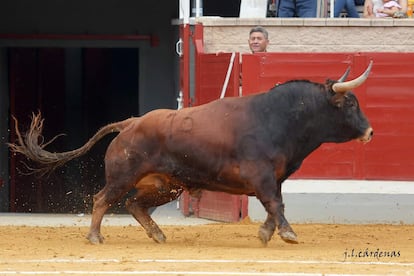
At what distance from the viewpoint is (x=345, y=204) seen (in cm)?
1327

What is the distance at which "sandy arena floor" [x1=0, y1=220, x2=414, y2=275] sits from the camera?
8977mm

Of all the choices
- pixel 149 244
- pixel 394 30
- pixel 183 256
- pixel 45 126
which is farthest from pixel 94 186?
pixel 183 256

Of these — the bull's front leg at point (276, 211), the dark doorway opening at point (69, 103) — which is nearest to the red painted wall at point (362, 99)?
the bull's front leg at point (276, 211)

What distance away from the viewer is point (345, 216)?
43.5ft

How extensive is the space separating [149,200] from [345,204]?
2817 millimetres

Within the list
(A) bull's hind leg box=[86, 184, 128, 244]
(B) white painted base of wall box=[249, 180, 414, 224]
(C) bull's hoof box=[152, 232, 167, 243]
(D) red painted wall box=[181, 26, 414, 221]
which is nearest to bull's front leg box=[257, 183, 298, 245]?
(C) bull's hoof box=[152, 232, 167, 243]

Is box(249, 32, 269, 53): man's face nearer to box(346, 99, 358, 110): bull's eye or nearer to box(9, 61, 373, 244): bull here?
box(9, 61, 373, 244): bull

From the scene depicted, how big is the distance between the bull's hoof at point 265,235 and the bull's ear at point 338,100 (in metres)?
1.21

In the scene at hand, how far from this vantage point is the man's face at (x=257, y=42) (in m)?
13.1

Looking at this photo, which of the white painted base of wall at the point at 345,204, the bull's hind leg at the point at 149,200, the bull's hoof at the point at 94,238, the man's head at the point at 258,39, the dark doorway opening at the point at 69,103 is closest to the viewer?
the bull's hoof at the point at 94,238

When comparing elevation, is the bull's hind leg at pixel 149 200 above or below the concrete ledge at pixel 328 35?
below

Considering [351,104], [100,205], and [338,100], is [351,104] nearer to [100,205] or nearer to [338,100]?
[338,100]

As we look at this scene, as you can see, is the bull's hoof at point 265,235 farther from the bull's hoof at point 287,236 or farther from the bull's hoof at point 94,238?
the bull's hoof at point 94,238

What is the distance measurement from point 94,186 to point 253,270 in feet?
39.1
